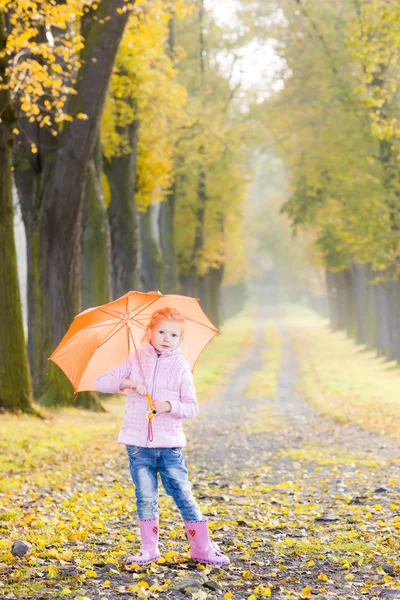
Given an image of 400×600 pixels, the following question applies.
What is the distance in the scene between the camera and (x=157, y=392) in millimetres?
6312

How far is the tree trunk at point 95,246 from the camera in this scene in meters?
18.9

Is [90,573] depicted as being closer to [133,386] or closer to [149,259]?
[133,386]

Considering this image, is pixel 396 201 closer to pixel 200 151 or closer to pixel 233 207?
pixel 200 151

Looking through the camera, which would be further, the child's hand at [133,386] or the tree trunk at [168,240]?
the tree trunk at [168,240]

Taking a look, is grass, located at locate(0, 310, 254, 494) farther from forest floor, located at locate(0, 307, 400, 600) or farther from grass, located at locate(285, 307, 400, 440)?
grass, located at locate(285, 307, 400, 440)

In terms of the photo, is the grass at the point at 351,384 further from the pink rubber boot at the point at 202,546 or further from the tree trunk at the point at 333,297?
the pink rubber boot at the point at 202,546

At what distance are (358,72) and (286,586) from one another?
79.1 ft

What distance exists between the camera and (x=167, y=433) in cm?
629

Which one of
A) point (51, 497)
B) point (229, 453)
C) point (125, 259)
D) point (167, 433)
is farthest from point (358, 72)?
point (167, 433)

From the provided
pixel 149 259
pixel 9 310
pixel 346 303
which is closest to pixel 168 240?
pixel 149 259

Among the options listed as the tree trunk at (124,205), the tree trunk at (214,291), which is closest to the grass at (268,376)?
the tree trunk at (214,291)

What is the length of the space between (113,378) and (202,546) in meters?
1.35

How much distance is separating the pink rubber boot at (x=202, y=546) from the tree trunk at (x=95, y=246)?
43.0ft

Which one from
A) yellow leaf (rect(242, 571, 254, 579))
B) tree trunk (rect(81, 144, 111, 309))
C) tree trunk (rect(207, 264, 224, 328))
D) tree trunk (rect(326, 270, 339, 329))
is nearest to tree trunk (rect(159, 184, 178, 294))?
tree trunk (rect(81, 144, 111, 309))
